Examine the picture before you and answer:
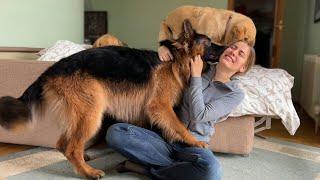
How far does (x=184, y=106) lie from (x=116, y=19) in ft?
14.3

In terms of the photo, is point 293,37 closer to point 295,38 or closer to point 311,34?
point 295,38

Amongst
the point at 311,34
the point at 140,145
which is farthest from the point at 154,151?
the point at 311,34

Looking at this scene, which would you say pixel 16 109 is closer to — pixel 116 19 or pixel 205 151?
pixel 205 151

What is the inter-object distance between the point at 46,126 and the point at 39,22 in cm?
178

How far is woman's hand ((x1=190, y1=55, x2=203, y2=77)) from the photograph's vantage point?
1.79 m

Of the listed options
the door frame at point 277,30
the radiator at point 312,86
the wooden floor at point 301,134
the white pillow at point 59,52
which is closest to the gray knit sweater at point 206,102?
the white pillow at point 59,52

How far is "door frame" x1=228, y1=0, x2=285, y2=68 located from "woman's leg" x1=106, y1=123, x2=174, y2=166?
375 cm

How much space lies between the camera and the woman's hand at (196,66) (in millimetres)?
1794

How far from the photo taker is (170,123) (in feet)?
5.98

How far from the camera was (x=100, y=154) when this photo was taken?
244 cm

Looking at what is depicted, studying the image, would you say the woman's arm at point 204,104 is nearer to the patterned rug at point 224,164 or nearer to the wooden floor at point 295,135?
the patterned rug at point 224,164

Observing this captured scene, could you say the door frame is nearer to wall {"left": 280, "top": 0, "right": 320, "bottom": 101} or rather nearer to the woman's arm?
wall {"left": 280, "top": 0, "right": 320, "bottom": 101}

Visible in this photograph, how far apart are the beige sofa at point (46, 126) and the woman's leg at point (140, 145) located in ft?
2.07

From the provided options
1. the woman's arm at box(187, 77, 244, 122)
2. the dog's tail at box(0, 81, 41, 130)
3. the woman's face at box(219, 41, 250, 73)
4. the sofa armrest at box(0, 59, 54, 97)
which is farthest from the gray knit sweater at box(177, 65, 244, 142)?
the sofa armrest at box(0, 59, 54, 97)
